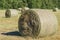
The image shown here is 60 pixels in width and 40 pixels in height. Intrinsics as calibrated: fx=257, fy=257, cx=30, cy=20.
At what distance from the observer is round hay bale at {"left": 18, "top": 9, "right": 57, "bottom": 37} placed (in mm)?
10633

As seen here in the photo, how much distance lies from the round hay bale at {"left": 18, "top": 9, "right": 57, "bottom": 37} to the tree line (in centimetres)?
2703

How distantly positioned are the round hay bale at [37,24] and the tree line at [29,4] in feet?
88.7

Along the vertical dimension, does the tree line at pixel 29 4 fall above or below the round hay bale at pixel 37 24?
below

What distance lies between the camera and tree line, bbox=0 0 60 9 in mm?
38500

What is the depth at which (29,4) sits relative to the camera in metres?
41.3

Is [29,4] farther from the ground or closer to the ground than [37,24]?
closer to the ground

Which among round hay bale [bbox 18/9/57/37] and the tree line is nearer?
round hay bale [bbox 18/9/57/37]

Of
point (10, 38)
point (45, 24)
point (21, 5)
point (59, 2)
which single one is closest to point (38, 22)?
point (45, 24)

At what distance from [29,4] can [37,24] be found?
30.7 meters

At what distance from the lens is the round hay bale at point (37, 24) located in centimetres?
1063

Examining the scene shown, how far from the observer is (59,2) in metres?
45.6

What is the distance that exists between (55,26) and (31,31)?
112cm

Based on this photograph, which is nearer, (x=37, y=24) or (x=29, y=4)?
(x=37, y=24)

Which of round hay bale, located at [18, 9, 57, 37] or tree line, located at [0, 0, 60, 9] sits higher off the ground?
round hay bale, located at [18, 9, 57, 37]
